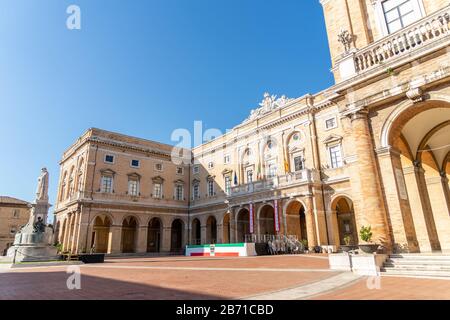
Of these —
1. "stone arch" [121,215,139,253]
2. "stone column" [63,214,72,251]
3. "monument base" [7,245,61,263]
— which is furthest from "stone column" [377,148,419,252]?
"stone column" [63,214,72,251]

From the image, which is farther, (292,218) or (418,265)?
(292,218)

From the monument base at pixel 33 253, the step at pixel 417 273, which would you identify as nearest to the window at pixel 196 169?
the monument base at pixel 33 253

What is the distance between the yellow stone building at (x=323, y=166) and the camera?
31.9ft

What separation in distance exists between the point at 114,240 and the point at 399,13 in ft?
105

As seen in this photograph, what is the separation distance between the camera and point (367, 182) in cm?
1002

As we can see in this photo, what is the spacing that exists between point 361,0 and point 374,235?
9.95m

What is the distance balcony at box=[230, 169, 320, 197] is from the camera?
2497 centimetres

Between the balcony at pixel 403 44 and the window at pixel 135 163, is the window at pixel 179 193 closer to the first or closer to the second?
the window at pixel 135 163

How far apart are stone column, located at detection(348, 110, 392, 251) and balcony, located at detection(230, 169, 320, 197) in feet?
45.6

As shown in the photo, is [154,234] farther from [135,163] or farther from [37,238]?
[37,238]

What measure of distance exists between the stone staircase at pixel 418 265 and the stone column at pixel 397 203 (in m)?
0.68

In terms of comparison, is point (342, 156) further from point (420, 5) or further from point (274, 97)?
point (420, 5)

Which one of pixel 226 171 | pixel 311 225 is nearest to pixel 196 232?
pixel 226 171

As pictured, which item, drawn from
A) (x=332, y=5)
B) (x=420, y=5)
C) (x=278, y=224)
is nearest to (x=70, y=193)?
(x=278, y=224)
